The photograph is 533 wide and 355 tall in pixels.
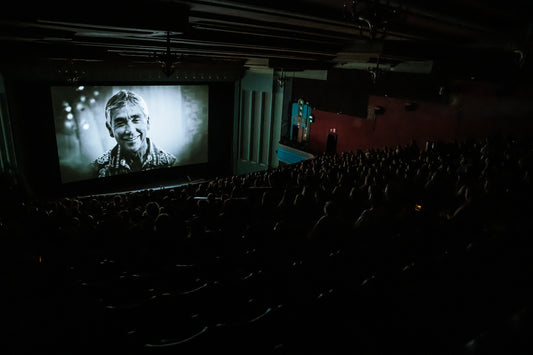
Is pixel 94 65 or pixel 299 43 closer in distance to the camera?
pixel 299 43

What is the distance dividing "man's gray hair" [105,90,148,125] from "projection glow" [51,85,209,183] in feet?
0.36

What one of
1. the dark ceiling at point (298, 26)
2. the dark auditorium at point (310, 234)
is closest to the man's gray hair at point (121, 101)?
the dark auditorium at point (310, 234)

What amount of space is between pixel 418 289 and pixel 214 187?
16.8ft

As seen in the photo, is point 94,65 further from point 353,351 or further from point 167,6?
point 353,351

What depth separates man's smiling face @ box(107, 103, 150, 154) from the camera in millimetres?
11914

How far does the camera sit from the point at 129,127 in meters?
12.3

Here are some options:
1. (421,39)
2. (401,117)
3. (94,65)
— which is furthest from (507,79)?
(94,65)

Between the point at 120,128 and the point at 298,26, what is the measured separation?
9.21 m

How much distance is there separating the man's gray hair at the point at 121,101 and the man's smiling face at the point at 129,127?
0.33 feet

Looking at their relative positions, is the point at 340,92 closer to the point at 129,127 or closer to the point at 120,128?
the point at 129,127

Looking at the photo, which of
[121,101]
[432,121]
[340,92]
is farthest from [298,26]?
[121,101]

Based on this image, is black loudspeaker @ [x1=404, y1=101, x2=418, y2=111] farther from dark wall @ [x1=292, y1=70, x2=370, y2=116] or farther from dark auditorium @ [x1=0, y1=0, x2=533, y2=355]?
dark wall @ [x1=292, y1=70, x2=370, y2=116]

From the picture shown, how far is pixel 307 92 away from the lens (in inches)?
500

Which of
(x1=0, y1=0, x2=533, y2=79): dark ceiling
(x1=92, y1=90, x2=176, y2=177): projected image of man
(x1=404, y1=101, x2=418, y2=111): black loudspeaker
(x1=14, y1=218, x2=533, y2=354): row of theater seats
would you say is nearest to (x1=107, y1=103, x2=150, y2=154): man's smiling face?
(x1=92, y1=90, x2=176, y2=177): projected image of man
